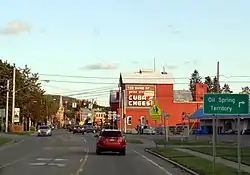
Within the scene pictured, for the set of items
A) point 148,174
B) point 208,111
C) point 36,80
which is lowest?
point 148,174

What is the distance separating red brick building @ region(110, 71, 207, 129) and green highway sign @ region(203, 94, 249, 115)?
99756 mm

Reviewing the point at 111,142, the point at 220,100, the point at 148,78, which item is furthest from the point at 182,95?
the point at 220,100

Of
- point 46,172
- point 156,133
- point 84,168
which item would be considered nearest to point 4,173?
point 46,172

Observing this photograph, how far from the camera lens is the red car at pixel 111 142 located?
3678 centimetres

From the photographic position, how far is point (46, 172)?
22.6 m

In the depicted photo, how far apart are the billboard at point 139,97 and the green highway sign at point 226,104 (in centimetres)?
10029

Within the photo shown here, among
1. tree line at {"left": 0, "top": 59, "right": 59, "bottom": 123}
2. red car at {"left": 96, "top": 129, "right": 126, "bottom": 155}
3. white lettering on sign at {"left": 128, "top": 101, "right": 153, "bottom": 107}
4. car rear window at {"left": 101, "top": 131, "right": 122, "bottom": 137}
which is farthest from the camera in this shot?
white lettering on sign at {"left": 128, "top": 101, "right": 153, "bottom": 107}

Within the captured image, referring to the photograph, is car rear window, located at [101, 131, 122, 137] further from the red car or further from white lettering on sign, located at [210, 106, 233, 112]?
white lettering on sign, located at [210, 106, 233, 112]

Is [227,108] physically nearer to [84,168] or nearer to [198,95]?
[84,168]

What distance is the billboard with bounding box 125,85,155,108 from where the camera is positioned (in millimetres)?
122125

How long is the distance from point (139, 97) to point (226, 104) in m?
101

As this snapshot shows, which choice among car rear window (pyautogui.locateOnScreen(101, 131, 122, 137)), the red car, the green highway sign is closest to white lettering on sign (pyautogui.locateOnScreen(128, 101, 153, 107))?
car rear window (pyautogui.locateOnScreen(101, 131, 122, 137))

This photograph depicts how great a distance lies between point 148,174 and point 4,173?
525 cm

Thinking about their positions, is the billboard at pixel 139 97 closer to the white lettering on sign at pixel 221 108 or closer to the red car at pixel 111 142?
the red car at pixel 111 142
